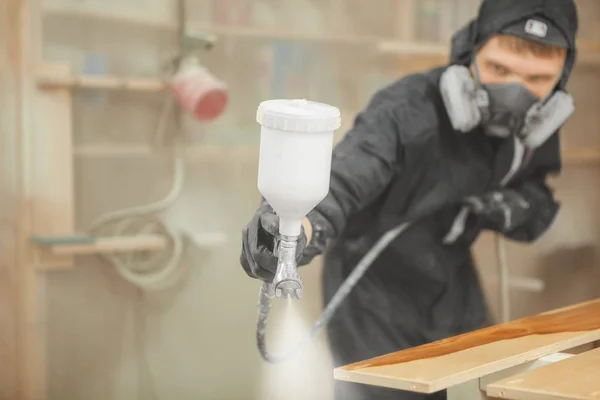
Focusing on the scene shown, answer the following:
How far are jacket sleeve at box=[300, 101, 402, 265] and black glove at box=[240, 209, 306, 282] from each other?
0.52 ft

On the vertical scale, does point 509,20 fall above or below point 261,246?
above

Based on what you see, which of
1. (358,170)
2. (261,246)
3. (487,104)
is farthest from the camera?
(487,104)

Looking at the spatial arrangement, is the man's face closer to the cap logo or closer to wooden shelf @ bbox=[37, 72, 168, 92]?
the cap logo

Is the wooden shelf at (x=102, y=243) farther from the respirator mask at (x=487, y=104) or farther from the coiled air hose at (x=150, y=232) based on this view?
the respirator mask at (x=487, y=104)

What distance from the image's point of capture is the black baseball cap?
5.65ft

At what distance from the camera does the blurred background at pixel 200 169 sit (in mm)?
2355

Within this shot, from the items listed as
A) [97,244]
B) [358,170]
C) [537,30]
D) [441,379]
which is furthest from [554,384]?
[97,244]

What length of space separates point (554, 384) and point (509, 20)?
3.12 feet

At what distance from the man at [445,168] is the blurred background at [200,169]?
49 cm

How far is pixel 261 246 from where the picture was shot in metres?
1.12

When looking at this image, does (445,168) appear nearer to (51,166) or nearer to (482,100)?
(482,100)

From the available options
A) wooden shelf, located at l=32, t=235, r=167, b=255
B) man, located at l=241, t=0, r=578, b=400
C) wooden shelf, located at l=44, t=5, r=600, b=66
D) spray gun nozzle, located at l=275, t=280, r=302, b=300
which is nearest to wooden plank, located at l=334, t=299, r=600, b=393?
spray gun nozzle, located at l=275, t=280, r=302, b=300

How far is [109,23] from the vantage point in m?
2.43

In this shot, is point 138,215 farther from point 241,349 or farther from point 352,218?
point 352,218
